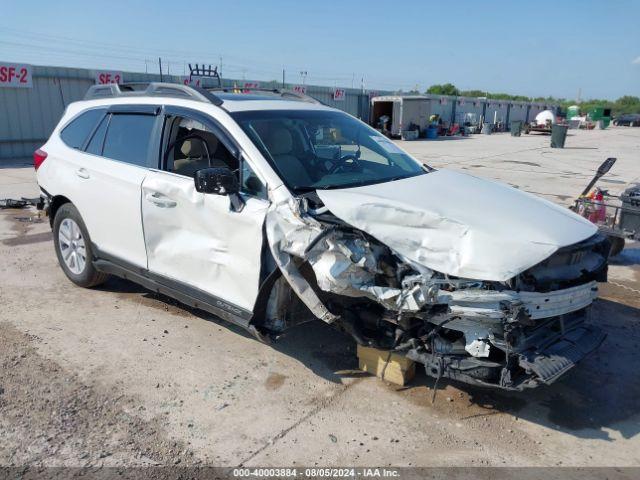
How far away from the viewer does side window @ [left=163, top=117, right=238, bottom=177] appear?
14.0 feet

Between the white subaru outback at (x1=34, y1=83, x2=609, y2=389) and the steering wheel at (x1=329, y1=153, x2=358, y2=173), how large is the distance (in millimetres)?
19

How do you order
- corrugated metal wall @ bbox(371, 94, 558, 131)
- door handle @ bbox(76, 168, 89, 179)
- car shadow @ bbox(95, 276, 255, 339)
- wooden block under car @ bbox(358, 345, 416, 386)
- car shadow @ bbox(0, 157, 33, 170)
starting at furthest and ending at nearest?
corrugated metal wall @ bbox(371, 94, 558, 131), car shadow @ bbox(0, 157, 33, 170), door handle @ bbox(76, 168, 89, 179), car shadow @ bbox(95, 276, 255, 339), wooden block under car @ bbox(358, 345, 416, 386)

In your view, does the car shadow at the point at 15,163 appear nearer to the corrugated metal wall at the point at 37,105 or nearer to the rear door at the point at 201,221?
the corrugated metal wall at the point at 37,105

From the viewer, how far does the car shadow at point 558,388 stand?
11.3ft

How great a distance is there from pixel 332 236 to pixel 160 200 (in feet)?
5.36

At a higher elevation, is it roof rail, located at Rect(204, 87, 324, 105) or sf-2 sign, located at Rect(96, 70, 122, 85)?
sf-2 sign, located at Rect(96, 70, 122, 85)

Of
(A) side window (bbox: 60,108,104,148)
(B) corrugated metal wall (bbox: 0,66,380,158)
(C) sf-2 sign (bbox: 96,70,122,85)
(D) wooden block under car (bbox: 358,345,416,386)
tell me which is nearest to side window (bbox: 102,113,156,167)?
(A) side window (bbox: 60,108,104,148)

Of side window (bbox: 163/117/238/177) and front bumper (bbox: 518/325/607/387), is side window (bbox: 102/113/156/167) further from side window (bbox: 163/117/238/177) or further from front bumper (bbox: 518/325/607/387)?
front bumper (bbox: 518/325/607/387)

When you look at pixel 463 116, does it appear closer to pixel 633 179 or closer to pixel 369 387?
pixel 633 179

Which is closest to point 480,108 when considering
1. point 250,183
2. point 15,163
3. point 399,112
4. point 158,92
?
point 399,112

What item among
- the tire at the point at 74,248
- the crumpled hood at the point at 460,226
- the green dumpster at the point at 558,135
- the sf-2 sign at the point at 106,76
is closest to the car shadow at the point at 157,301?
the tire at the point at 74,248

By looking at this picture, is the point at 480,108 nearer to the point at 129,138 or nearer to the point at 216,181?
the point at 129,138

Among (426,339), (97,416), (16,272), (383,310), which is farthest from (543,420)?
(16,272)

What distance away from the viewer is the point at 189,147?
14.5ft
